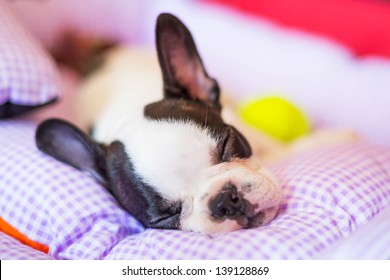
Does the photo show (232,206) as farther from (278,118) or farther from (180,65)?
(278,118)

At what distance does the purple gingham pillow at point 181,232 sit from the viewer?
1269 millimetres

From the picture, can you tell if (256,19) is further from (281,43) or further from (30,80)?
(30,80)

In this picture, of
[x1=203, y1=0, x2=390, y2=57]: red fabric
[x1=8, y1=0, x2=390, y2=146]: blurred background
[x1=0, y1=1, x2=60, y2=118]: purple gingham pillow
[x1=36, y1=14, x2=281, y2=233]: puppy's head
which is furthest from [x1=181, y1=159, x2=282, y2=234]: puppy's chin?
[x1=203, y1=0, x2=390, y2=57]: red fabric

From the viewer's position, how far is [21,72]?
5.90 ft

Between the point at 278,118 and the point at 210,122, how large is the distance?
2.91ft

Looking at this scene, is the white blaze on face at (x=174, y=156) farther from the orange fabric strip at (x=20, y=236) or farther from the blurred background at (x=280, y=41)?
the blurred background at (x=280, y=41)

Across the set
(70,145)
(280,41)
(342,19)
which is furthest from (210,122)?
(342,19)

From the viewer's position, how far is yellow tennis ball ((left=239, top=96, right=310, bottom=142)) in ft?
7.72

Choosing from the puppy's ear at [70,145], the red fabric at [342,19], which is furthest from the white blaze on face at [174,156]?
the red fabric at [342,19]

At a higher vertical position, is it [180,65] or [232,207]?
[180,65]

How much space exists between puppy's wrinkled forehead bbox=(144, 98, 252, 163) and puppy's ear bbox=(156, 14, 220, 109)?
149 mm

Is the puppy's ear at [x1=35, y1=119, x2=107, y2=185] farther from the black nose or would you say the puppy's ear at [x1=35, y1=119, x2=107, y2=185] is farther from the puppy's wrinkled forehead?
the black nose

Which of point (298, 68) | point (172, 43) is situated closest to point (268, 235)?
point (172, 43)

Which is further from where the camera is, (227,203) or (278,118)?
(278,118)
